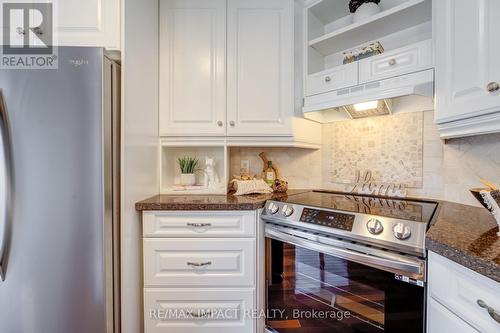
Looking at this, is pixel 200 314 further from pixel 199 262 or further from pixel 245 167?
pixel 245 167

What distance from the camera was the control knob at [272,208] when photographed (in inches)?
50.6

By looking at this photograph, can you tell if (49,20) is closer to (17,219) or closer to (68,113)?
(68,113)

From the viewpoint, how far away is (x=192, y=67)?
156cm

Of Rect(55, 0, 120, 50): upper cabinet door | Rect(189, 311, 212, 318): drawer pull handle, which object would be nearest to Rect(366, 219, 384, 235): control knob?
Rect(189, 311, 212, 318): drawer pull handle

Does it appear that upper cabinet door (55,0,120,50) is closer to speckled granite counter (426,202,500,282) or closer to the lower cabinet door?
speckled granite counter (426,202,500,282)

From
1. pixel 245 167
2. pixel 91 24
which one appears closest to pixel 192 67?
pixel 91 24

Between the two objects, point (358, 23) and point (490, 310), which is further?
point (358, 23)

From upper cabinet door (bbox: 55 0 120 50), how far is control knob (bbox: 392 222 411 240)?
1507 millimetres

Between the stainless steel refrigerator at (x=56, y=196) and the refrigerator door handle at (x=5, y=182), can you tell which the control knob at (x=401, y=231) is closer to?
the stainless steel refrigerator at (x=56, y=196)

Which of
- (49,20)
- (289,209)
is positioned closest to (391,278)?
(289,209)

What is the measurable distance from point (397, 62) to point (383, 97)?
19cm

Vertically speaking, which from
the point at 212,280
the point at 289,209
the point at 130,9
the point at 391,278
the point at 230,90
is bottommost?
the point at 212,280

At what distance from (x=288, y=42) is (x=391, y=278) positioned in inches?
57.0

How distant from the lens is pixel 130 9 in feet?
3.98
